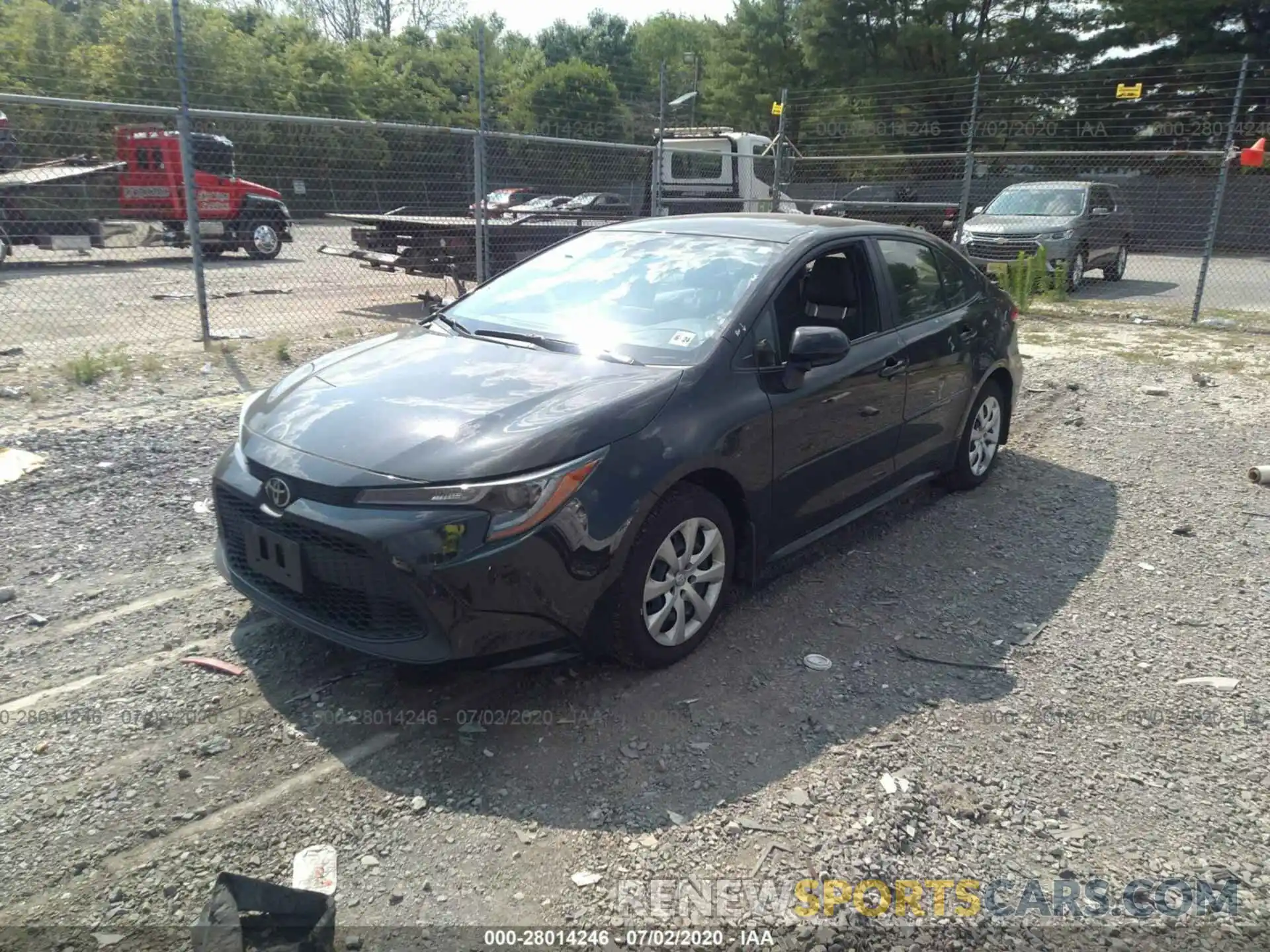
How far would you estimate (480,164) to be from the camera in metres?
9.33

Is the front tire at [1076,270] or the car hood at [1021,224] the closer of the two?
the car hood at [1021,224]

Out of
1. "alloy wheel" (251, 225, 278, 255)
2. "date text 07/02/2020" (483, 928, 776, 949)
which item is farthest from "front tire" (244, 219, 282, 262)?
"date text 07/02/2020" (483, 928, 776, 949)

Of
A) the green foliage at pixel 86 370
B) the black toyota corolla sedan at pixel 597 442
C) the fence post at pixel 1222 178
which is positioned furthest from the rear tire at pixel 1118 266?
the green foliage at pixel 86 370

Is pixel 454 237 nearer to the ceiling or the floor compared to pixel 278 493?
nearer to the ceiling

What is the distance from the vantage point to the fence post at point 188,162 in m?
7.42

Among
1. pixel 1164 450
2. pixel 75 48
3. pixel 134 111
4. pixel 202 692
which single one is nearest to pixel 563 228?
pixel 134 111

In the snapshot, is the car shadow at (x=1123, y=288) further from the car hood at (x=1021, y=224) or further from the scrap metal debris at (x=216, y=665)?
the scrap metal debris at (x=216, y=665)

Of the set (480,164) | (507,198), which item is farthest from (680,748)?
(507,198)

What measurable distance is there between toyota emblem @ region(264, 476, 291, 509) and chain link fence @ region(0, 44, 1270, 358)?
4890mm

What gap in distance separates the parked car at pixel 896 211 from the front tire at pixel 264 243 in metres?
9.96

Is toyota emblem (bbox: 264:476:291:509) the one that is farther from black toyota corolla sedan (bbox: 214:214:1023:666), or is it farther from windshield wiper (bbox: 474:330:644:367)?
windshield wiper (bbox: 474:330:644:367)

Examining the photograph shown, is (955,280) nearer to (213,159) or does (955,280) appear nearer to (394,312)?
(394,312)

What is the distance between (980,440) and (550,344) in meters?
2.91

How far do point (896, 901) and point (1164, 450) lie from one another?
504 cm
